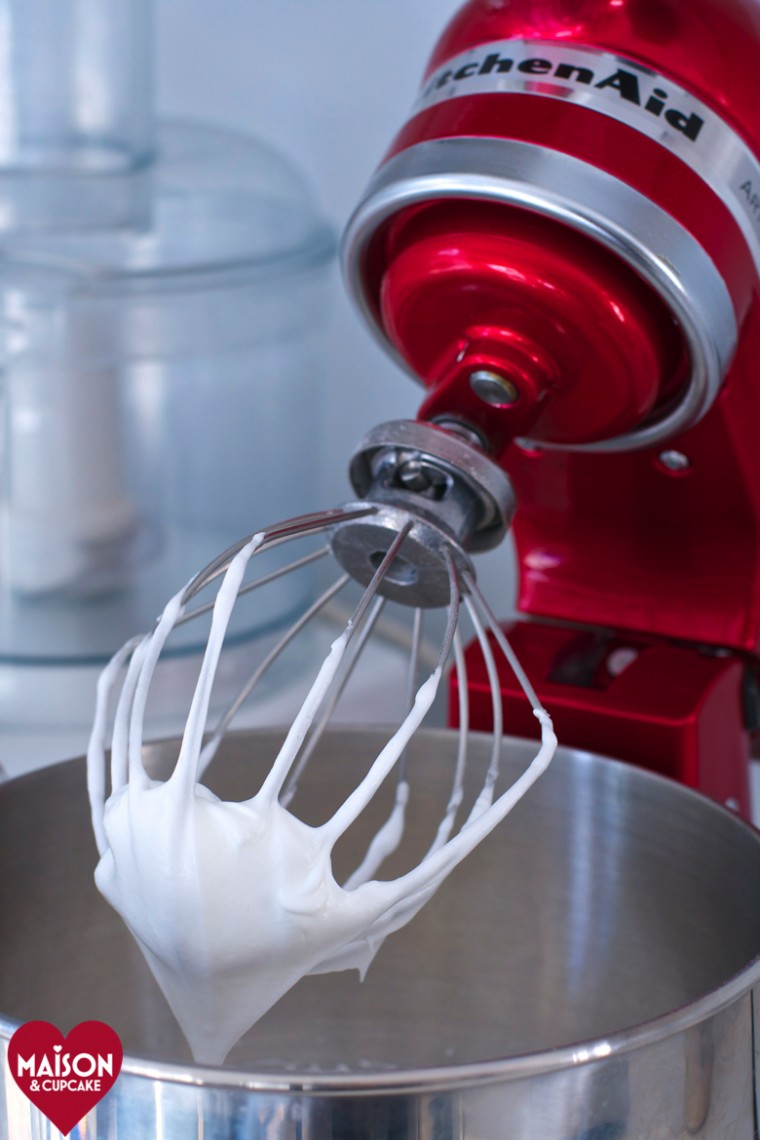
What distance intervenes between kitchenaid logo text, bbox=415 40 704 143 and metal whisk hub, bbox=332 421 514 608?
0.09m

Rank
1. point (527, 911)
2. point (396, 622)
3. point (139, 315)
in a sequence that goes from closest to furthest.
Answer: point (527, 911)
point (139, 315)
point (396, 622)

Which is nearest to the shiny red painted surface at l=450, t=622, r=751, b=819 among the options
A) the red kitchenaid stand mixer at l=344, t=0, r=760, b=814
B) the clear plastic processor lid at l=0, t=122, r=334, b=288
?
the red kitchenaid stand mixer at l=344, t=0, r=760, b=814

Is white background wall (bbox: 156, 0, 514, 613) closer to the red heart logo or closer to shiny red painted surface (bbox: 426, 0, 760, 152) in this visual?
shiny red painted surface (bbox: 426, 0, 760, 152)

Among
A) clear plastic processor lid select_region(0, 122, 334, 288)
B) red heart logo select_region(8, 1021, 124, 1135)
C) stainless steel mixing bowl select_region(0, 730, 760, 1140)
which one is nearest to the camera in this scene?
red heart logo select_region(8, 1021, 124, 1135)

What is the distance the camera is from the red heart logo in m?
0.27

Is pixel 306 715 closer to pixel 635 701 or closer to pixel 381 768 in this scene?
pixel 381 768

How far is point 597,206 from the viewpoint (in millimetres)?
343

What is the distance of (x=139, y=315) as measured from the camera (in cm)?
57

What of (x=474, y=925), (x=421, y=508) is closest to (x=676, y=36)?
(x=421, y=508)

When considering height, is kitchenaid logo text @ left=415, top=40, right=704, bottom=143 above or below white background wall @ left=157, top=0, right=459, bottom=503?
above

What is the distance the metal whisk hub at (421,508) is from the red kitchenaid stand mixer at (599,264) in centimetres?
3

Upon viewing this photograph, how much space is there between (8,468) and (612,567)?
0.27 meters

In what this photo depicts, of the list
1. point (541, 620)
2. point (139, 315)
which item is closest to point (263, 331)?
point (139, 315)

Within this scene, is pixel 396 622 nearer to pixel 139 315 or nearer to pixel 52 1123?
pixel 139 315
